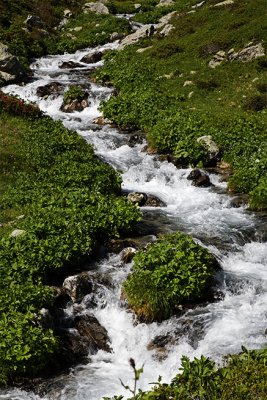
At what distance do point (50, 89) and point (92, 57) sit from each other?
12143 millimetres

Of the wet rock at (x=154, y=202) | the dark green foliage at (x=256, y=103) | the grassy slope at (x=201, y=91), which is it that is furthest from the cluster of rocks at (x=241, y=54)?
the wet rock at (x=154, y=202)

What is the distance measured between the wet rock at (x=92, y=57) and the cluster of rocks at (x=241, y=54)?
45.4 feet

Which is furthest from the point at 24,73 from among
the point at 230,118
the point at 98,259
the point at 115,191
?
the point at 98,259

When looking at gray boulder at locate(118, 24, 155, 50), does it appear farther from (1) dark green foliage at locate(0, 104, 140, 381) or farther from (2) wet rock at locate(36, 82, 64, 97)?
(1) dark green foliage at locate(0, 104, 140, 381)

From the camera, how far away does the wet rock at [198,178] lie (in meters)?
25.6

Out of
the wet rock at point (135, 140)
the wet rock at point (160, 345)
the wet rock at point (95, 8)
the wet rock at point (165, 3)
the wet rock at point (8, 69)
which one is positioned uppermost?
the wet rock at point (8, 69)

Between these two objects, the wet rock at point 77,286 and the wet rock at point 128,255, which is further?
the wet rock at point 128,255

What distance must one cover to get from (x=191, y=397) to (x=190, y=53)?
38.4 m

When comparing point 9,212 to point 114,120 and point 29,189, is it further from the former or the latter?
point 114,120

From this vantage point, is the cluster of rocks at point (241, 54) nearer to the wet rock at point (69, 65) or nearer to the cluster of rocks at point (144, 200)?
the wet rock at point (69, 65)

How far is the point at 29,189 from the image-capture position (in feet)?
73.4

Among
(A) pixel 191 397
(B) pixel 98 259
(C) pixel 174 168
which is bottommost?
(C) pixel 174 168

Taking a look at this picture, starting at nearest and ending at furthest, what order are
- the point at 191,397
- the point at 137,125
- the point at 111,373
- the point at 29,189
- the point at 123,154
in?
the point at 191,397 < the point at 111,373 < the point at 29,189 < the point at 123,154 < the point at 137,125

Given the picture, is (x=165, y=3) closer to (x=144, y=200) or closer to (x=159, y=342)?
(x=144, y=200)
